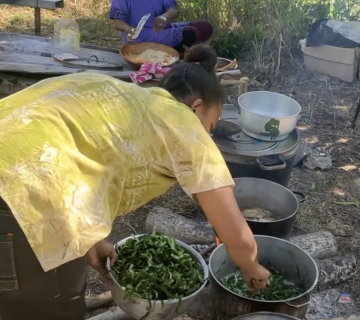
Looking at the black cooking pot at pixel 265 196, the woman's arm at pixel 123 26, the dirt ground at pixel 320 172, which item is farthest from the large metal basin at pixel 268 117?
the woman's arm at pixel 123 26

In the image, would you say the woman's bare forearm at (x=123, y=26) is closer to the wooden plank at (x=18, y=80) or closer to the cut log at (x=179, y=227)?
the wooden plank at (x=18, y=80)

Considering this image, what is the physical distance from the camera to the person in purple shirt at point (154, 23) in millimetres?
5453

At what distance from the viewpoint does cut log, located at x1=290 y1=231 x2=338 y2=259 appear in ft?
10.9

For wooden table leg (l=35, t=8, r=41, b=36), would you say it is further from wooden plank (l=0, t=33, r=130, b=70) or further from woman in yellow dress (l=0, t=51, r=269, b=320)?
woman in yellow dress (l=0, t=51, r=269, b=320)

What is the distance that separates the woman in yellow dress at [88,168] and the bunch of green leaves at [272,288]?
0.58m

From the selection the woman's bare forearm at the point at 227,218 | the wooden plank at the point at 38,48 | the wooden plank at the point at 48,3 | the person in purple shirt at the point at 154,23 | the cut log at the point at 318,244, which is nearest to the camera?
the woman's bare forearm at the point at 227,218

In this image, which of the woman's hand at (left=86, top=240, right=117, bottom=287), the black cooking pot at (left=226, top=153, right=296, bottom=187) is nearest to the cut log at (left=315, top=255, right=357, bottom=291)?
the black cooking pot at (left=226, top=153, right=296, bottom=187)

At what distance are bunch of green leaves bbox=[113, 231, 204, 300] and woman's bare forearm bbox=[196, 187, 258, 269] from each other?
A: 0.48 metres

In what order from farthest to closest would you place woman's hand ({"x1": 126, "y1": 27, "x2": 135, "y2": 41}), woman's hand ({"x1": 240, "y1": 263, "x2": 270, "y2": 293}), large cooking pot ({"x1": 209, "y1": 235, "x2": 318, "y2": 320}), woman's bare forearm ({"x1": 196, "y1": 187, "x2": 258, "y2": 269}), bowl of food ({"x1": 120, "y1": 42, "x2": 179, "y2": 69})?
1. woman's hand ({"x1": 126, "y1": 27, "x2": 135, "y2": 41})
2. bowl of food ({"x1": 120, "y1": 42, "x2": 179, "y2": 69})
3. large cooking pot ({"x1": 209, "y1": 235, "x2": 318, "y2": 320})
4. woman's hand ({"x1": 240, "y1": 263, "x2": 270, "y2": 293})
5. woman's bare forearm ({"x1": 196, "y1": 187, "x2": 258, "y2": 269})

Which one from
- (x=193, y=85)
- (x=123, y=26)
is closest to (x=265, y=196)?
(x=193, y=85)

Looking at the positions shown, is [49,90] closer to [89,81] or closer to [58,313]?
[89,81]

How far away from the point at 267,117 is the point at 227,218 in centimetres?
183

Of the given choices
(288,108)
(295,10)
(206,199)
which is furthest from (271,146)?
(295,10)

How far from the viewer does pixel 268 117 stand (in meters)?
3.45
